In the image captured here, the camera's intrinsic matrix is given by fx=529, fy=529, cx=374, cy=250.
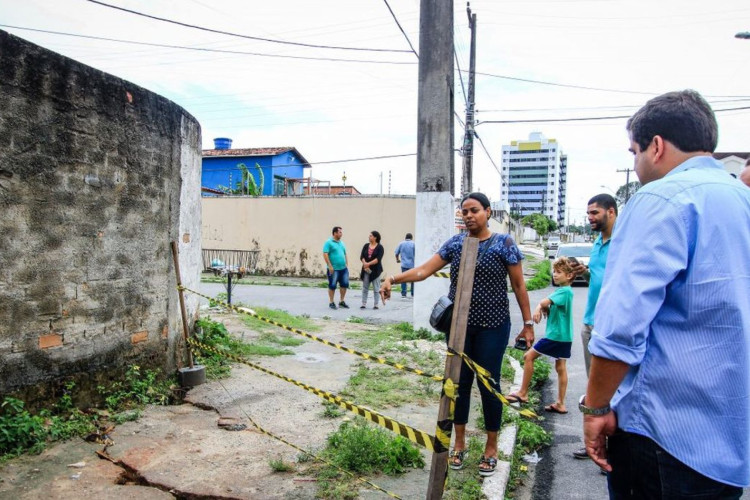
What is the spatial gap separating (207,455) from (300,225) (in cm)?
1678

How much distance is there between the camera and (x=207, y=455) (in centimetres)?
380

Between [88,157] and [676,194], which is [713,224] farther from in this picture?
[88,157]

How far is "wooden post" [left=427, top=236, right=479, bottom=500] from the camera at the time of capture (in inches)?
109

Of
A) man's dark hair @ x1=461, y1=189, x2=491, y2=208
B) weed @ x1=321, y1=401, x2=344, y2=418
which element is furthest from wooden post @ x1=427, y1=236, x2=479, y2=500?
weed @ x1=321, y1=401, x2=344, y2=418

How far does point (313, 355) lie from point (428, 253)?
228 cm

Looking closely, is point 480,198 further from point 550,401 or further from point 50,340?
point 50,340

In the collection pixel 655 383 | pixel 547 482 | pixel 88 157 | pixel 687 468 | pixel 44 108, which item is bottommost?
pixel 547 482

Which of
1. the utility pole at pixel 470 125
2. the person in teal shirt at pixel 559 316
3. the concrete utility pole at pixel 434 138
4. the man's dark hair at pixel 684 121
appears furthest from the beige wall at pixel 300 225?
the man's dark hair at pixel 684 121

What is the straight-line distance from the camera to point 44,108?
13.0 feet

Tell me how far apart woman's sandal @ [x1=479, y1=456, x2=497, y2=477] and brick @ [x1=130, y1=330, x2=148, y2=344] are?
129 inches

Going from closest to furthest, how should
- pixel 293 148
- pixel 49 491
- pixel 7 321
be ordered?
pixel 49 491 → pixel 7 321 → pixel 293 148

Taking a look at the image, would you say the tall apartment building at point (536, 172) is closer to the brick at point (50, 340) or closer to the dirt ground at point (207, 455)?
the dirt ground at point (207, 455)

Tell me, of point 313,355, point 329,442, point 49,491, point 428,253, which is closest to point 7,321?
point 49,491

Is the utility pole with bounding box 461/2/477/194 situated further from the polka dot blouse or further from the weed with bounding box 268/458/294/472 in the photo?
the weed with bounding box 268/458/294/472
